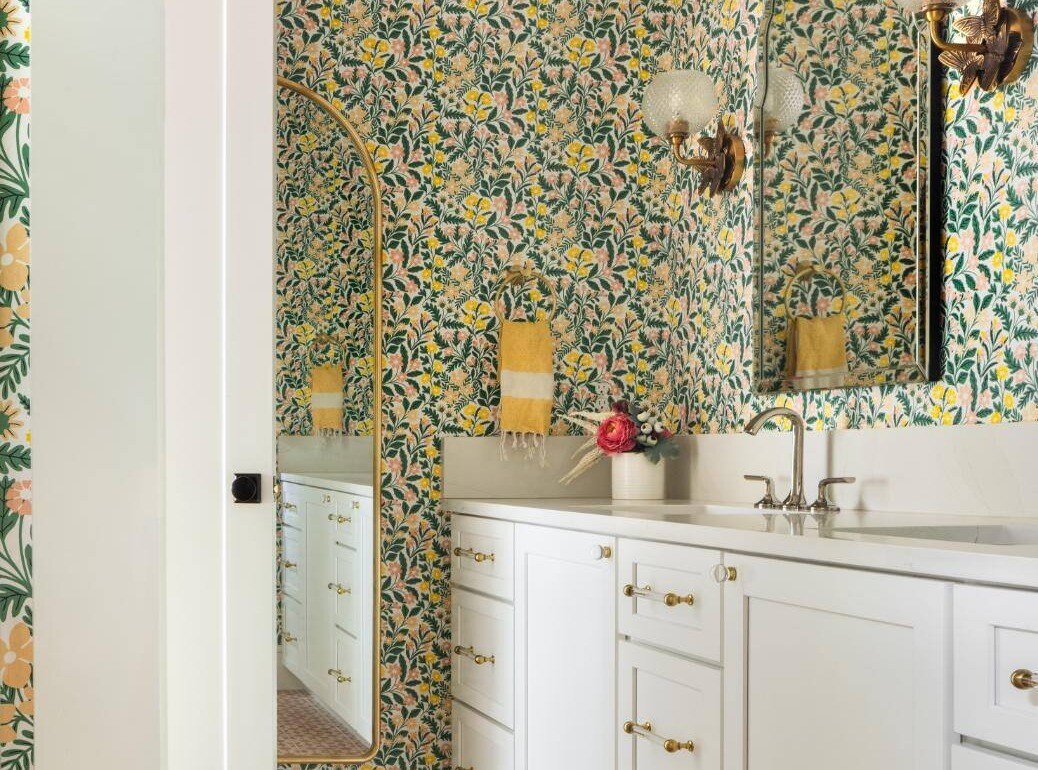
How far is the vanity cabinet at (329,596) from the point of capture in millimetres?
2641

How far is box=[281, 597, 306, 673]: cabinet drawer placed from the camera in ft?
8.57

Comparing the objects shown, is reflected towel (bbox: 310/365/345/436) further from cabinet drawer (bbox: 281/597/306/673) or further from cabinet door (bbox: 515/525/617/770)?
cabinet door (bbox: 515/525/617/770)

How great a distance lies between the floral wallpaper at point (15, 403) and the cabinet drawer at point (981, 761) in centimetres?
106

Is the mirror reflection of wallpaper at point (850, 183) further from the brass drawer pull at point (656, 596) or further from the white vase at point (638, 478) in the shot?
the brass drawer pull at point (656, 596)

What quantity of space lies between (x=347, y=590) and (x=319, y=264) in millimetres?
862

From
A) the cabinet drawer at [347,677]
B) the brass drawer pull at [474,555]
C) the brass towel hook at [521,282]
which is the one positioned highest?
the brass towel hook at [521,282]

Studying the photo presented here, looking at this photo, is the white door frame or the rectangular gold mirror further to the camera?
the rectangular gold mirror

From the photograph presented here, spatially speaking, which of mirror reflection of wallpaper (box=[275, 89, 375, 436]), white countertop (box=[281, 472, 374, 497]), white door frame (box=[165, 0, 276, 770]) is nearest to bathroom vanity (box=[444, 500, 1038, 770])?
white countertop (box=[281, 472, 374, 497])

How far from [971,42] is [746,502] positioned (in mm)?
1189

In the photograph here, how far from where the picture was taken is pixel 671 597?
197cm

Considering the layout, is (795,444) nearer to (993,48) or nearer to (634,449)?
(634,449)

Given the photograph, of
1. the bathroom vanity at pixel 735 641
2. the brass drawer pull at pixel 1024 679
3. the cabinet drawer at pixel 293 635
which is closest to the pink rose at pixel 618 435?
the bathroom vanity at pixel 735 641

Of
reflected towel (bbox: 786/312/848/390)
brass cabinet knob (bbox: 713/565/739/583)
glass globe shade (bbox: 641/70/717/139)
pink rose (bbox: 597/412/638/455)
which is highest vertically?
glass globe shade (bbox: 641/70/717/139)

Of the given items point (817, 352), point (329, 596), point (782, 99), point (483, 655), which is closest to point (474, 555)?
point (483, 655)
